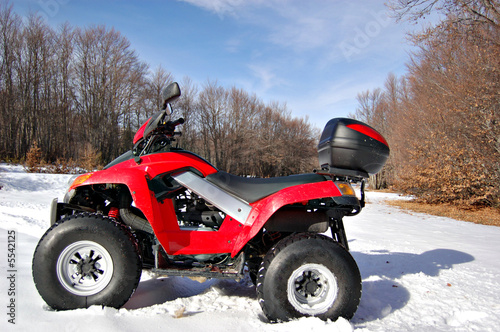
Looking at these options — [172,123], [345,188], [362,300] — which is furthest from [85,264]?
[362,300]

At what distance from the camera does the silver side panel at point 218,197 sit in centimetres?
270

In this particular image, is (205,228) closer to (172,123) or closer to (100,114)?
(172,123)

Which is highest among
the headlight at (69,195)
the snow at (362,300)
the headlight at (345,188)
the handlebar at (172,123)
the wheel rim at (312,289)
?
the handlebar at (172,123)

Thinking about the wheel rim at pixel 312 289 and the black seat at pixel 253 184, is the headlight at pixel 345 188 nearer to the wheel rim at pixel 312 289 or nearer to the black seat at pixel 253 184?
the black seat at pixel 253 184

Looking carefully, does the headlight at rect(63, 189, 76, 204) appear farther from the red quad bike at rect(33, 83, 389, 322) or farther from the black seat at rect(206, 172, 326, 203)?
the black seat at rect(206, 172, 326, 203)

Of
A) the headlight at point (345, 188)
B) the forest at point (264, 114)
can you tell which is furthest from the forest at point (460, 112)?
the headlight at point (345, 188)

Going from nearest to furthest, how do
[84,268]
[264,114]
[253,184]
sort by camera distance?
1. [84,268]
2. [253,184]
3. [264,114]

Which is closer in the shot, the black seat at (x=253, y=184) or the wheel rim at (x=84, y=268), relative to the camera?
the wheel rim at (x=84, y=268)

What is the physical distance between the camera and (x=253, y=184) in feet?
9.11

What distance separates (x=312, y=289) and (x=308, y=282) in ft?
0.22

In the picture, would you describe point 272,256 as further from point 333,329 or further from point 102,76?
point 102,76

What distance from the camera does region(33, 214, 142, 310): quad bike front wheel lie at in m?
2.41

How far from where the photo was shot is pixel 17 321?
2158mm

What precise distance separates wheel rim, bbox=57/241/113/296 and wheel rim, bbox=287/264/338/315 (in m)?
1.51
